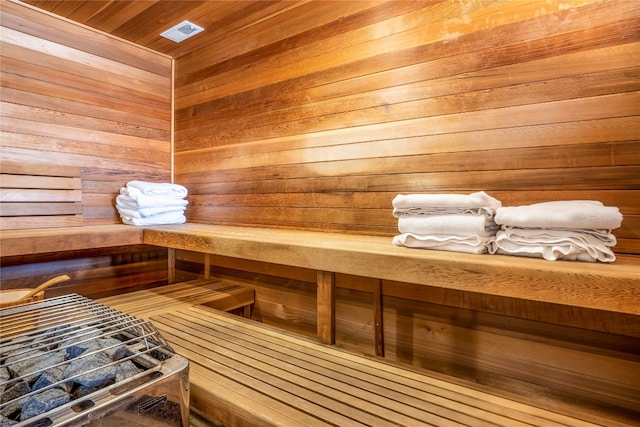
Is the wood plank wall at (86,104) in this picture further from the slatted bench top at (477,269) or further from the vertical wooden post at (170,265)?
the slatted bench top at (477,269)

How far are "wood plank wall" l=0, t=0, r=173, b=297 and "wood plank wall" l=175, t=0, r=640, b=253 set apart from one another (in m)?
0.46

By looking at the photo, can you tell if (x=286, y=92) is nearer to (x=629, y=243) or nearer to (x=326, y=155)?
(x=326, y=155)

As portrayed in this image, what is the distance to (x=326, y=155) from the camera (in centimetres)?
212

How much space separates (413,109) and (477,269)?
3.14 ft

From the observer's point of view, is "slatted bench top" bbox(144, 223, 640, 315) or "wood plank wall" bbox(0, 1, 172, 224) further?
"wood plank wall" bbox(0, 1, 172, 224)

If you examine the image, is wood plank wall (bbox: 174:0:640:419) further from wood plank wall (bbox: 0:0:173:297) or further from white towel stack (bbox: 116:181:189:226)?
wood plank wall (bbox: 0:0:173:297)

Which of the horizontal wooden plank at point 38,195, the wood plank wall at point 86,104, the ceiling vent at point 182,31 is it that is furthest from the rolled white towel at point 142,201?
the ceiling vent at point 182,31

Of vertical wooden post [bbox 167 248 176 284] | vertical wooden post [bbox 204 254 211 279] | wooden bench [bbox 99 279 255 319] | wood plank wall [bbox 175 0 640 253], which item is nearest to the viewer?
wood plank wall [bbox 175 0 640 253]

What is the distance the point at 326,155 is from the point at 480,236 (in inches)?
42.8

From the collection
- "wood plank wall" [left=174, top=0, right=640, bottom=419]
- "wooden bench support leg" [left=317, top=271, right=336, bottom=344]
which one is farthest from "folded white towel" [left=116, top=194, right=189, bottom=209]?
"wooden bench support leg" [left=317, top=271, right=336, bottom=344]

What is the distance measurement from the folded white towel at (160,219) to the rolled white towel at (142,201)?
0.24 ft

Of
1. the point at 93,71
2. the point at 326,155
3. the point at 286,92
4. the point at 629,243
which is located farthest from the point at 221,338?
the point at 93,71

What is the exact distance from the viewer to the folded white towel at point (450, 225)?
1262mm

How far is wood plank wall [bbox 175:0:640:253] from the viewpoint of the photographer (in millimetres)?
1374
